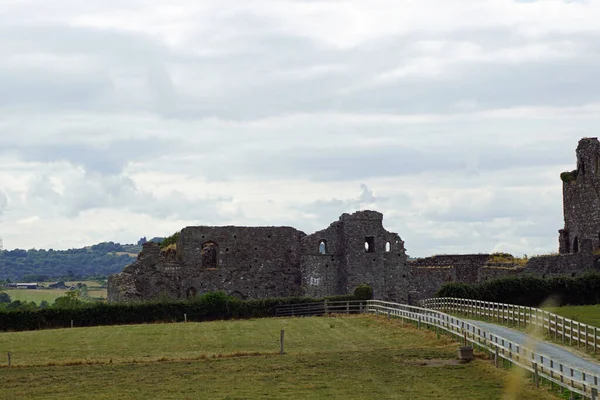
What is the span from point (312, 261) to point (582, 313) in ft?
83.5

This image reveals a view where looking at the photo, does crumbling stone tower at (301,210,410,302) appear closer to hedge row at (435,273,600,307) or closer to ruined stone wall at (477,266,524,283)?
ruined stone wall at (477,266,524,283)

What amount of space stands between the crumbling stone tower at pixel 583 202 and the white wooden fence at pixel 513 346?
1391 cm

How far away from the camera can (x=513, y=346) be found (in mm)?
37875

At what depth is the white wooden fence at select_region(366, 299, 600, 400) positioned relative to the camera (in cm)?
2859

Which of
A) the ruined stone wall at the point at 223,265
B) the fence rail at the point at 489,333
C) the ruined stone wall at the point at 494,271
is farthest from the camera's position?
the ruined stone wall at the point at 223,265

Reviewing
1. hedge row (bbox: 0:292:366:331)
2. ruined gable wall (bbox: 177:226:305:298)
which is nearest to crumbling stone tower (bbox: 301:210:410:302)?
ruined gable wall (bbox: 177:226:305:298)

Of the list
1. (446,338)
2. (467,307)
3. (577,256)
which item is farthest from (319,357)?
(577,256)

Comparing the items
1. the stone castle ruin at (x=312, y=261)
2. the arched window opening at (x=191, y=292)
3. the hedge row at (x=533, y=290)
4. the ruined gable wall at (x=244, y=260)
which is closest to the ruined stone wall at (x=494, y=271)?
the stone castle ruin at (x=312, y=261)

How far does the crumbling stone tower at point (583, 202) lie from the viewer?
232 ft

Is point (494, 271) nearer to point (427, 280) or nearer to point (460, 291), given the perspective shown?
point (427, 280)

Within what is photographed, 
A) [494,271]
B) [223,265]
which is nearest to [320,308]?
[223,265]

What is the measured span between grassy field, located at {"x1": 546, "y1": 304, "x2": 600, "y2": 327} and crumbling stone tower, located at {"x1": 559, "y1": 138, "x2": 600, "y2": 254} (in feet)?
45.2

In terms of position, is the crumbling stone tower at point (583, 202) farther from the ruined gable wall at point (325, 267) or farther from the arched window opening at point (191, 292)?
the arched window opening at point (191, 292)

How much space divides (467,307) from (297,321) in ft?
30.2
